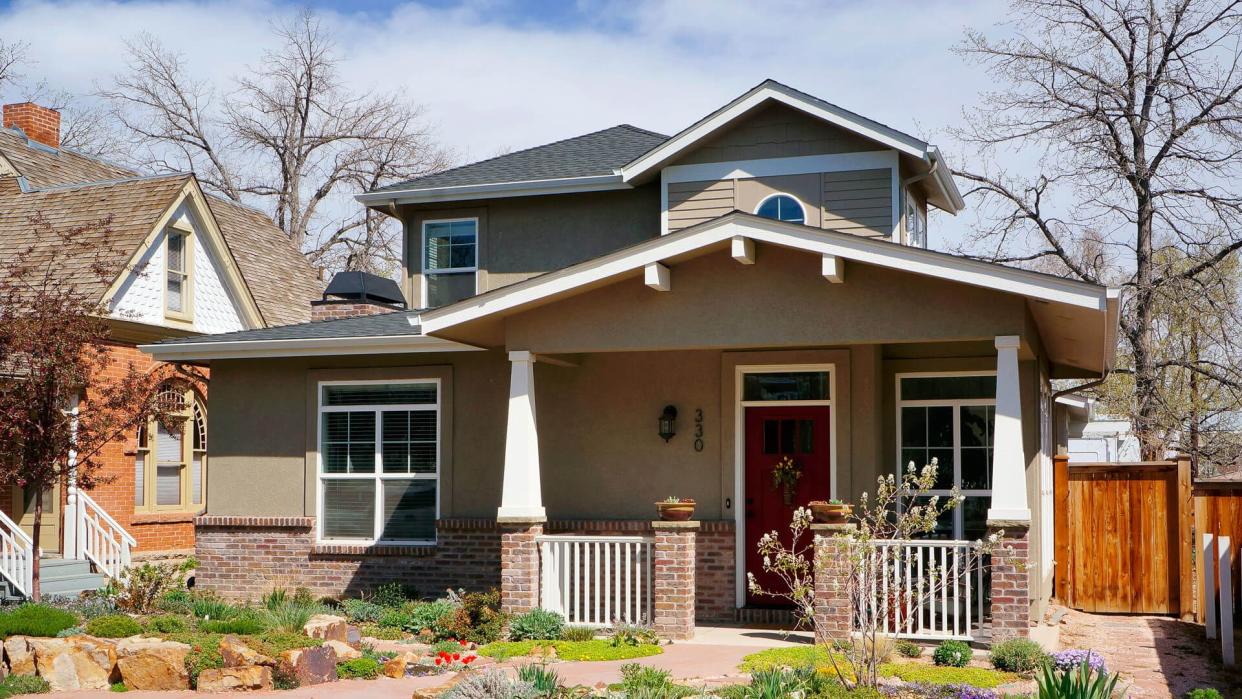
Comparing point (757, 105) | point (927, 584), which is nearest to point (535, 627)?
point (927, 584)

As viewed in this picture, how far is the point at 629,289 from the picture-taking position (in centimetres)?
1213

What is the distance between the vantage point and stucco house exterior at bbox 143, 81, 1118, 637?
1138 cm

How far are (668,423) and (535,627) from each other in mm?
2755

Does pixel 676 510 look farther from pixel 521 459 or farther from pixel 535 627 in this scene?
pixel 535 627

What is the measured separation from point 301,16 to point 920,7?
23575mm

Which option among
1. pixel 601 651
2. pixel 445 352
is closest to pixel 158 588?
pixel 445 352

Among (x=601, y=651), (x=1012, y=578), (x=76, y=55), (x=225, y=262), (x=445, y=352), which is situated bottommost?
(x=601, y=651)

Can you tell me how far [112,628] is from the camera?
11.4 m

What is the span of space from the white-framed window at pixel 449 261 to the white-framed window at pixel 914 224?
5667 millimetres

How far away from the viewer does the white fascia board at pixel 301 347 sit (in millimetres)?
14195

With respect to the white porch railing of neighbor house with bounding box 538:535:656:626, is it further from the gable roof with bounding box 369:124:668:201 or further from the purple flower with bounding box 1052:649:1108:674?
the gable roof with bounding box 369:124:668:201

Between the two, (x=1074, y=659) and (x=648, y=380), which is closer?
(x=1074, y=659)

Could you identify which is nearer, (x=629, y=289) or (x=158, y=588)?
(x=629, y=289)

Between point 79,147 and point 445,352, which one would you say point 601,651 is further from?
point 79,147
